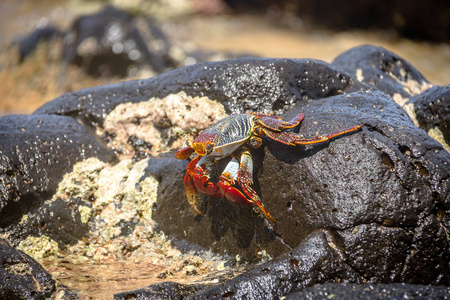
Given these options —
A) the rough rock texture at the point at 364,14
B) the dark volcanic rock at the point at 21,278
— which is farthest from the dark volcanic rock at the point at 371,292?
the rough rock texture at the point at 364,14

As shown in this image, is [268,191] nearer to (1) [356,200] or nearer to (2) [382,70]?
(1) [356,200]

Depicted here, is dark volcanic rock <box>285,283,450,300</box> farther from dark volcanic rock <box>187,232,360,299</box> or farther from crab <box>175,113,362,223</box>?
crab <box>175,113,362,223</box>

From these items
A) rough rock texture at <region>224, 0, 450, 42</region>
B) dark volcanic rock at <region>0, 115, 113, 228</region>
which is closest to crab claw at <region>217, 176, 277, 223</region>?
dark volcanic rock at <region>0, 115, 113, 228</region>

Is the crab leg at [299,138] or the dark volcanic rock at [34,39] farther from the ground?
the dark volcanic rock at [34,39]

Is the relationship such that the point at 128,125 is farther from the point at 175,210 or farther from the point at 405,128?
the point at 405,128

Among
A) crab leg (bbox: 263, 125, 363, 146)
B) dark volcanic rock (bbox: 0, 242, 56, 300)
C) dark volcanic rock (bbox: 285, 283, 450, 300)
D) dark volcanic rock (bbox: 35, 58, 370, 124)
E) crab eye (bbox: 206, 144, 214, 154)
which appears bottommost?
dark volcanic rock (bbox: 0, 242, 56, 300)

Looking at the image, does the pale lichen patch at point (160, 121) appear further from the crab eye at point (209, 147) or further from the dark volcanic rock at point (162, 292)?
the dark volcanic rock at point (162, 292)

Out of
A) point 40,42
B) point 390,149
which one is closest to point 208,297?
point 390,149
